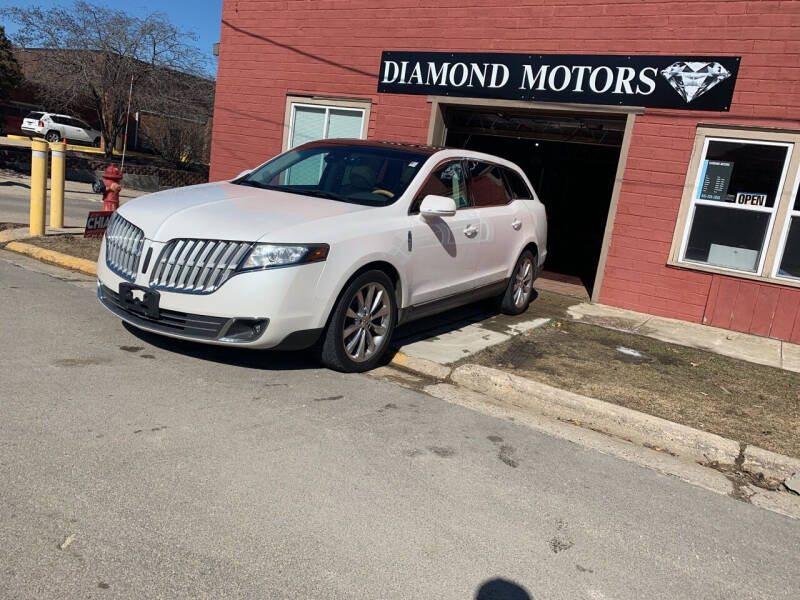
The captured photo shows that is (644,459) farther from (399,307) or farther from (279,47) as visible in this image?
(279,47)

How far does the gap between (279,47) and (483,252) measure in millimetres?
7121

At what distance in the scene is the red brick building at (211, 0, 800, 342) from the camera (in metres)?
8.12

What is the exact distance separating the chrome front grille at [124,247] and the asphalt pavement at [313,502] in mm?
636

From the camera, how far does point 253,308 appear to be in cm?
453

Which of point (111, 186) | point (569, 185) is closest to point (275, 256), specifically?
point (111, 186)

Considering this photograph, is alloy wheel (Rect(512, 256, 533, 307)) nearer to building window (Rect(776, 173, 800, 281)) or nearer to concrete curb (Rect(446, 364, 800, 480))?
concrete curb (Rect(446, 364, 800, 480))

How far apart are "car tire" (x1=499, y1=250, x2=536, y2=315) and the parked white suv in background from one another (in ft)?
97.8

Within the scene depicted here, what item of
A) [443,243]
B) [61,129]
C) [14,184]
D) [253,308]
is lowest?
[14,184]

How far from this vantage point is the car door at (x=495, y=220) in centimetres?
671

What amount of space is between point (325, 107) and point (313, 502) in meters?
9.31

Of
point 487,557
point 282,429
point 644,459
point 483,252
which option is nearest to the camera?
point 487,557

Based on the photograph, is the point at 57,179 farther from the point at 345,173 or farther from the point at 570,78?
the point at 570,78

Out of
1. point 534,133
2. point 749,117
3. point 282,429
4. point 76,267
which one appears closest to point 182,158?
point 534,133

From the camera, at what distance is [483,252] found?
22.0 ft
